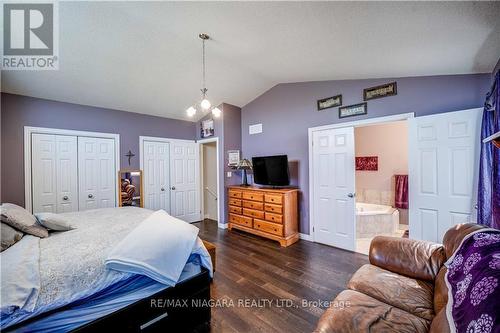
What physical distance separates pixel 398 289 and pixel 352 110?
245 centimetres

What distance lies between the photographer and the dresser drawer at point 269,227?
3387 millimetres

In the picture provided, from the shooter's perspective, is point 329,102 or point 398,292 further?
point 329,102

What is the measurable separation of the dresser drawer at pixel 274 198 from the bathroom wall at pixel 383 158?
248 cm

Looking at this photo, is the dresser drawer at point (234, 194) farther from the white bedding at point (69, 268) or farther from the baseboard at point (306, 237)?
the white bedding at point (69, 268)

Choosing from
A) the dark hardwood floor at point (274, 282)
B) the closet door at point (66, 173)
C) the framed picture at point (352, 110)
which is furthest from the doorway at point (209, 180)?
the framed picture at point (352, 110)

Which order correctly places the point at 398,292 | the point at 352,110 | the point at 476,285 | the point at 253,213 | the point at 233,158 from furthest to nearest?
1. the point at 233,158
2. the point at 253,213
3. the point at 352,110
4. the point at 398,292
5. the point at 476,285

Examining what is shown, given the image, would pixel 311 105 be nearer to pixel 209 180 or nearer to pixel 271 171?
pixel 271 171

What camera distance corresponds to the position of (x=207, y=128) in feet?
15.6

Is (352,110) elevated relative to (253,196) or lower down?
elevated

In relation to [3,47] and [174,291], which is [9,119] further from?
[174,291]

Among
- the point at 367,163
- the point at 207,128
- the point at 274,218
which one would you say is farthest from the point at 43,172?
the point at 367,163

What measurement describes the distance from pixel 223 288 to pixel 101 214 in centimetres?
177

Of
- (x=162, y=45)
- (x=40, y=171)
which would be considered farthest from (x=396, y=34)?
(x=40, y=171)

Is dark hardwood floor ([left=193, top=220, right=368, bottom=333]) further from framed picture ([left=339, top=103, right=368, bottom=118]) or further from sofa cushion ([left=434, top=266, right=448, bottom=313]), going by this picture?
framed picture ([left=339, top=103, right=368, bottom=118])
